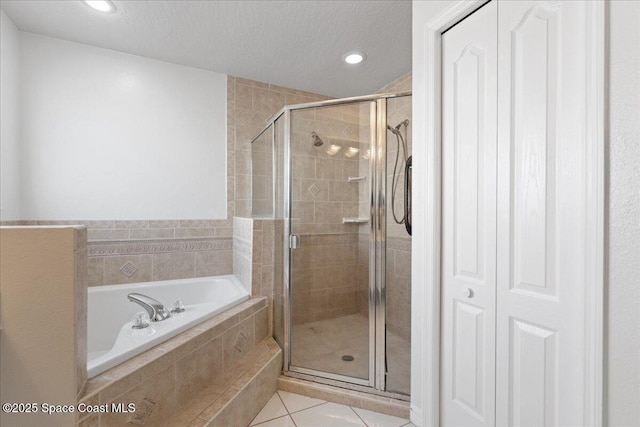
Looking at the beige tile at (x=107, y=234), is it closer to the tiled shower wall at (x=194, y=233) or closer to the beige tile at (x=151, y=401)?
the tiled shower wall at (x=194, y=233)

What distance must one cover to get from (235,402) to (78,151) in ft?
7.24

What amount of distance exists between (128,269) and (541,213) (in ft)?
9.15

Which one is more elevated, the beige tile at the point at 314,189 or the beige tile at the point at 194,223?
the beige tile at the point at 314,189

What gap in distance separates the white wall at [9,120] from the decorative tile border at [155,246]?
0.55 meters

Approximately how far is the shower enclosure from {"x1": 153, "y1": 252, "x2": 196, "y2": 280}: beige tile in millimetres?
893

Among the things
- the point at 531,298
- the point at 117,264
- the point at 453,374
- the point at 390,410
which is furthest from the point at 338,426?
the point at 117,264

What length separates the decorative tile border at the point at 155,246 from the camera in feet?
7.68

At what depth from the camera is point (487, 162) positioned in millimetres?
1148

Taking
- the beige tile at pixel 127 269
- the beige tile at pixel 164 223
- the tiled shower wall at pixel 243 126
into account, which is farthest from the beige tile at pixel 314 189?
the beige tile at pixel 127 269

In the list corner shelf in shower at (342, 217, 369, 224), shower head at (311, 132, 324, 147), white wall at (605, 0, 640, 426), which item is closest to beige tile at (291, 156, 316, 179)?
shower head at (311, 132, 324, 147)

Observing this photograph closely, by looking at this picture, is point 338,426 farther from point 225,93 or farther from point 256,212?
point 225,93

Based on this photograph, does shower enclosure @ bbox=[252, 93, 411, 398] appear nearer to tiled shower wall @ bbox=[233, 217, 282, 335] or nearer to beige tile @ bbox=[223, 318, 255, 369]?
tiled shower wall @ bbox=[233, 217, 282, 335]

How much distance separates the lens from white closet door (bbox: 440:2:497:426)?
3.73 feet

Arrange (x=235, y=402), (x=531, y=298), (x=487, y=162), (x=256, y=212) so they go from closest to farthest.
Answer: (x=531, y=298) < (x=487, y=162) < (x=235, y=402) < (x=256, y=212)
